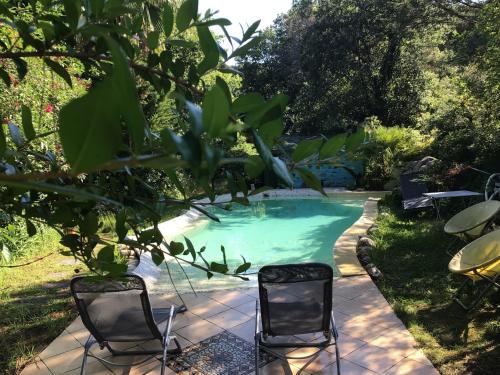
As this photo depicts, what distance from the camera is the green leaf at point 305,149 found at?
0.68 meters

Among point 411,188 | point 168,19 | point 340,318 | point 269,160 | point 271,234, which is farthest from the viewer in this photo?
point 271,234

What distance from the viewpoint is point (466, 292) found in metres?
4.58

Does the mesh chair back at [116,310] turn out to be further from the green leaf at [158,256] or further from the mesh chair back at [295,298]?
the green leaf at [158,256]

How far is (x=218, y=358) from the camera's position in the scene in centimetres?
359

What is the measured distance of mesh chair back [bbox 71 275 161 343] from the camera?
3.22 m

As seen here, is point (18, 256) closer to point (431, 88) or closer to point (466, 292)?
point (466, 292)

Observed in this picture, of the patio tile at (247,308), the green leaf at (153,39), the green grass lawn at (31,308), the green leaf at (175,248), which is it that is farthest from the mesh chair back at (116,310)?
the green leaf at (153,39)

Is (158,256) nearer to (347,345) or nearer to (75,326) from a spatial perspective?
(347,345)

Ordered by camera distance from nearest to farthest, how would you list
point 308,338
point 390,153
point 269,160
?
point 269,160 → point 308,338 → point 390,153

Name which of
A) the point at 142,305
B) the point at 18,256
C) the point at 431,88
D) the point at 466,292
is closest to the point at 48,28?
the point at 142,305

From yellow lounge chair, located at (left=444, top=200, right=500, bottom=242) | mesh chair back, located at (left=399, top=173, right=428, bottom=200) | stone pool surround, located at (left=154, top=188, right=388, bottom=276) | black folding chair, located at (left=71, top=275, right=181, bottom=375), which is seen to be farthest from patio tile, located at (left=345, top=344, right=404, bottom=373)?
mesh chair back, located at (left=399, top=173, right=428, bottom=200)

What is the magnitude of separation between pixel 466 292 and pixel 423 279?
0.68m

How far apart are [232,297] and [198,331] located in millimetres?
→ 843

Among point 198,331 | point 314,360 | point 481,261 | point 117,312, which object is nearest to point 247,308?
point 198,331
